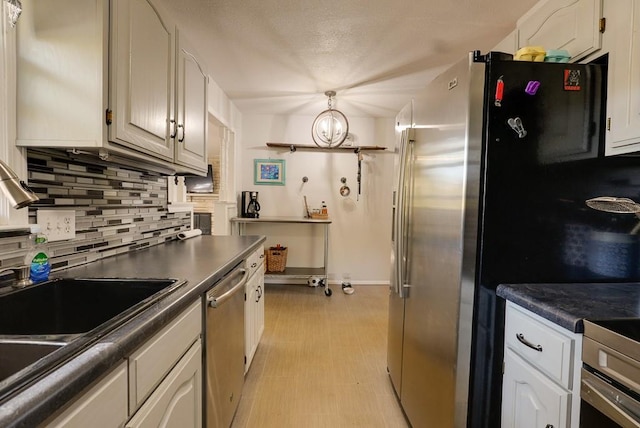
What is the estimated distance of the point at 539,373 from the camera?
1.02 m

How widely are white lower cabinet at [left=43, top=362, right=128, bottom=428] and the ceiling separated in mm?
1976

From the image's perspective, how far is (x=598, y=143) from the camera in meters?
1.22

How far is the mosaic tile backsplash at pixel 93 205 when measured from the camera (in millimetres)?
1111

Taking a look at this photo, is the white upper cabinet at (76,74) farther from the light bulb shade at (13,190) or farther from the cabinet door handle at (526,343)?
the cabinet door handle at (526,343)

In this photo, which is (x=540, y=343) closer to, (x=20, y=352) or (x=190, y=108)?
(x=20, y=352)

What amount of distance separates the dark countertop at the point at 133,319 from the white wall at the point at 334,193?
2271 mm

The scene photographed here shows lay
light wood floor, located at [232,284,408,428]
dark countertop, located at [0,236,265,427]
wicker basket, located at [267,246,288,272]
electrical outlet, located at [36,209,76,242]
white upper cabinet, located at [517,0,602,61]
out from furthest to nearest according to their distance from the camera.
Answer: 1. wicker basket, located at [267,246,288,272]
2. light wood floor, located at [232,284,408,428]
3. white upper cabinet, located at [517,0,602,61]
4. electrical outlet, located at [36,209,76,242]
5. dark countertop, located at [0,236,265,427]

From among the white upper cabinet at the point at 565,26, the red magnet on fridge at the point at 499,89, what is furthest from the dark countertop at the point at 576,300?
the white upper cabinet at the point at 565,26

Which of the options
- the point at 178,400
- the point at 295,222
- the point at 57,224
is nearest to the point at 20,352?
the point at 178,400

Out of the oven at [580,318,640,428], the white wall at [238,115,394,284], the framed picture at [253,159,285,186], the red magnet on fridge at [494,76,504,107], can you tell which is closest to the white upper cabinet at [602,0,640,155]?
the red magnet on fridge at [494,76,504,107]

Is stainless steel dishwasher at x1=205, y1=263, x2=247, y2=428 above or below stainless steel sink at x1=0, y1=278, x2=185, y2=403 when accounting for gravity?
below

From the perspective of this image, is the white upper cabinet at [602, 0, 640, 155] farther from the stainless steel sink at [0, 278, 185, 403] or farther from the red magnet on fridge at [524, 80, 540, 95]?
the stainless steel sink at [0, 278, 185, 403]

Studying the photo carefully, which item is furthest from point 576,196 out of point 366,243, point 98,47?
point 366,243

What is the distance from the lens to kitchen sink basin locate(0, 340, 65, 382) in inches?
24.7
